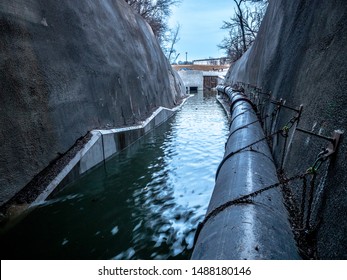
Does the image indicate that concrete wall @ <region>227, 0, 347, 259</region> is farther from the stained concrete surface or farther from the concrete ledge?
the stained concrete surface

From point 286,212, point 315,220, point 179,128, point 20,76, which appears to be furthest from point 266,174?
point 179,128

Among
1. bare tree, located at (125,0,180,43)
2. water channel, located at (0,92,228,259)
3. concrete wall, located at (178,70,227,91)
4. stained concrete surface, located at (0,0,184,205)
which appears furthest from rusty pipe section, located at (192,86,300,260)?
concrete wall, located at (178,70,227,91)

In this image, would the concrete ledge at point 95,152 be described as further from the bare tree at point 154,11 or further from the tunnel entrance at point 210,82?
the tunnel entrance at point 210,82

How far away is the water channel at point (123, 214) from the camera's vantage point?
3.89 m

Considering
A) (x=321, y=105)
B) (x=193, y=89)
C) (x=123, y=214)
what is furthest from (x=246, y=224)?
(x=193, y=89)

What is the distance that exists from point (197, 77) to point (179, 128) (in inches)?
1547

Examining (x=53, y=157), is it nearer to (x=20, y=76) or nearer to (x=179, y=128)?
(x=20, y=76)

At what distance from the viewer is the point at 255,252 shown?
82.1 inches

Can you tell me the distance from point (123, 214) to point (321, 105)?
12.5 feet

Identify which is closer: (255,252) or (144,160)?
(255,252)

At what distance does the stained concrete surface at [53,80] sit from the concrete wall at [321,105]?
483 centimetres

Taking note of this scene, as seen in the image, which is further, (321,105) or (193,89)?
(193,89)

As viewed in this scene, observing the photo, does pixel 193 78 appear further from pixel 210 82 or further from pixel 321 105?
pixel 321 105

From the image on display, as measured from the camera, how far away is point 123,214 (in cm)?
496
